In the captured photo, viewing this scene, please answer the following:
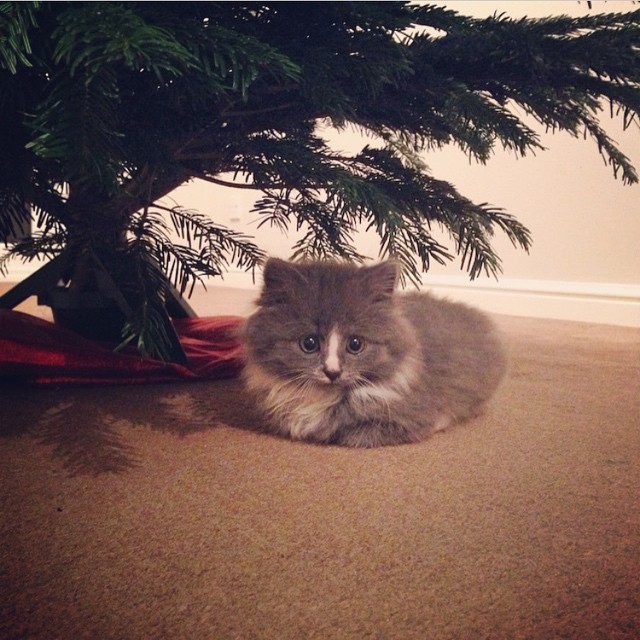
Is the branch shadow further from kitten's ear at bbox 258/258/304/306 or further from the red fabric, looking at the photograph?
kitten's ear at bbox 258/258/304/306

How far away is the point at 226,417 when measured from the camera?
1217mm

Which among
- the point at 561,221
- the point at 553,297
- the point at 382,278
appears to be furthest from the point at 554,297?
the point at 382,278

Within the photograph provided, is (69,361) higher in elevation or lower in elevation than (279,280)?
lower

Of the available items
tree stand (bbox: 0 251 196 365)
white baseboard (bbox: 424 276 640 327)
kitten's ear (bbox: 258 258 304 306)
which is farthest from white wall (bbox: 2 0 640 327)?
kitten's ear (bbox: 258 258 304 306)

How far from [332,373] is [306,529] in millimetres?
370

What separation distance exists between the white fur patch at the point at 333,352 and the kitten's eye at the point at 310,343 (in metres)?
0.03

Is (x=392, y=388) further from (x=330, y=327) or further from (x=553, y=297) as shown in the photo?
(x=553, y=297)

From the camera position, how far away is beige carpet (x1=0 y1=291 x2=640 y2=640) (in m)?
0.55

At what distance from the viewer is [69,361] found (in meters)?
1.38

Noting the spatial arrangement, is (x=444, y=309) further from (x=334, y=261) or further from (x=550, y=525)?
(x=550, y=525)

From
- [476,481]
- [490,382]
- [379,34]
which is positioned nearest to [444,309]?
[490,382]

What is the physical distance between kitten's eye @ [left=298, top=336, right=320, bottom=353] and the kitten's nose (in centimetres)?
5

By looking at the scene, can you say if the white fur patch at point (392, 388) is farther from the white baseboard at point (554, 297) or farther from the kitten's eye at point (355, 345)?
the white baseboard at point (554, 297)

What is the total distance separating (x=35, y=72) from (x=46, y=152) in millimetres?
287
